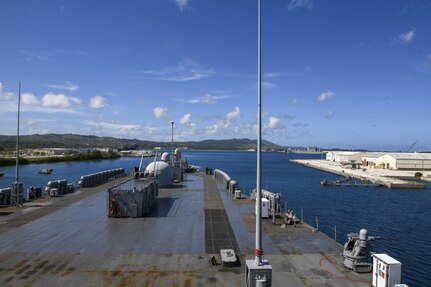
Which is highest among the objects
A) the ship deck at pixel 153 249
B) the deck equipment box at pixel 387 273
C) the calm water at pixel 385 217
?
the deck equipment box at pixel 387 273

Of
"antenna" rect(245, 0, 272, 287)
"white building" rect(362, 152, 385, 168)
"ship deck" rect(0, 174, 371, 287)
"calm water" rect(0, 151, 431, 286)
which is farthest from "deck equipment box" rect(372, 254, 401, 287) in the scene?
"white building" rect(362, 152, 385, 168)

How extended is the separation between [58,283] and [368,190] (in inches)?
3206

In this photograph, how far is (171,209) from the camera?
33.8 metres

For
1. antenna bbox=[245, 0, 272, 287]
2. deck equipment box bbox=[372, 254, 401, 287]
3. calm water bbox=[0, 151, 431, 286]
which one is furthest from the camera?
calm water bbox=[0, 151, 431, 286]

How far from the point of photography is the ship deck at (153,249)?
16297 millimetres

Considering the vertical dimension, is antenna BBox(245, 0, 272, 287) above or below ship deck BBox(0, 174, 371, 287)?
above

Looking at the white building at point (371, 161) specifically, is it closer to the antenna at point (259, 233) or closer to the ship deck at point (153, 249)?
the ship deck at point (153, 249)

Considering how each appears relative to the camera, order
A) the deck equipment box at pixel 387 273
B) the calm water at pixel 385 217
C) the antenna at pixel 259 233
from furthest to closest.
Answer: the calm water at pixel 385 217
the deck equipment box at pixel 387 273
the antenna at pixel 259 233

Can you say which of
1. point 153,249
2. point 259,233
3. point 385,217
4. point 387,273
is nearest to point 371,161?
point 385,217

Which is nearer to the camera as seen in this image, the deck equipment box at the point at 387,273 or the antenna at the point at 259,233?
the antenna at the point at 259,233

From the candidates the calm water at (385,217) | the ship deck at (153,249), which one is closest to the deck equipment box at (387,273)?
the ship deck at (153,249)

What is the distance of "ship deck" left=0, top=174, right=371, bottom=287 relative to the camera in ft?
53.5

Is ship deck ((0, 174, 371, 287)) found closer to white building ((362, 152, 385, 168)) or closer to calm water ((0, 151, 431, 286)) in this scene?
calm water ((0, 151, 431, 286))

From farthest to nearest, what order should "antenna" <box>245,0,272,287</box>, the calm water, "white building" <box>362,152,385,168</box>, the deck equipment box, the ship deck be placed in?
"white building" <box>362,152,385,168</box> → the calm water → the ship deck → the deck equipment box → "antenna" <box>245,0,272,287</box>
